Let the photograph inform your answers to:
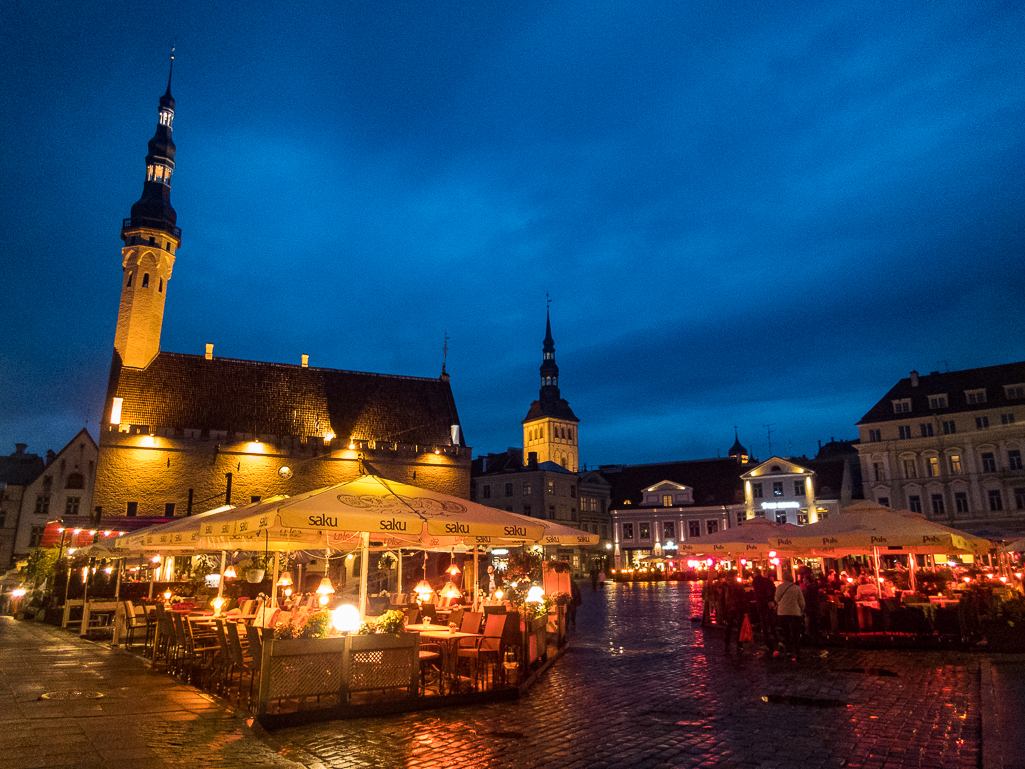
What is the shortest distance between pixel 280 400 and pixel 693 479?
4244 centimetres

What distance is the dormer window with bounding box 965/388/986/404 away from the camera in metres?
53.1

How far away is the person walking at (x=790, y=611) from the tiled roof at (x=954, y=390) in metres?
47.7

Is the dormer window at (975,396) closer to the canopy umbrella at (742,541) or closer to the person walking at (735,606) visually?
the canopy umbrella at (742,541)

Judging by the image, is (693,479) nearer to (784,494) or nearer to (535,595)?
(784,494)

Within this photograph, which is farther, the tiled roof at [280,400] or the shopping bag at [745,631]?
the tiled roof at [280,400]

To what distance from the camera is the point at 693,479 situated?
70.2 m

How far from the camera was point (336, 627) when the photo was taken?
31.1 feet

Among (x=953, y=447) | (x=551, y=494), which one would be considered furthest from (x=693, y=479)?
(x=953, y=447)

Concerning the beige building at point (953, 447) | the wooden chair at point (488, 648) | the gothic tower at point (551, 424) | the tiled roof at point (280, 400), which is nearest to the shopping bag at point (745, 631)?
the wooden chair at point (488, 648)

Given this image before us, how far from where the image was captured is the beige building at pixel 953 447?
50.4 m

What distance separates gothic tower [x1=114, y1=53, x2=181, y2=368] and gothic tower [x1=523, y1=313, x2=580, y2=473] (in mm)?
54303

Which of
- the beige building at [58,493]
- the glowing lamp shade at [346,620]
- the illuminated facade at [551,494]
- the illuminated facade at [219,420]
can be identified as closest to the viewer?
the glowing lamp shade at [346,620]

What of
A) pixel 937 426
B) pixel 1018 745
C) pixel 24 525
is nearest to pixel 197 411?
pixel 24 525

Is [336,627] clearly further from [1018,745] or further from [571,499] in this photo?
[571,499]
